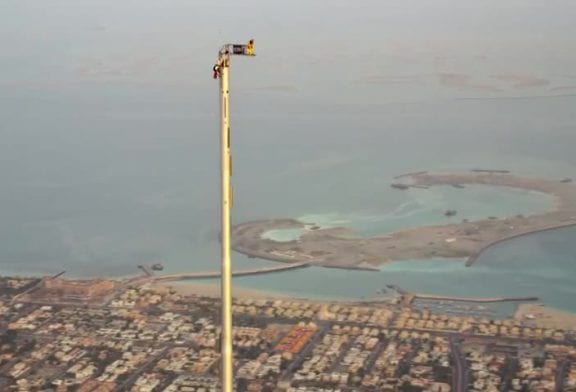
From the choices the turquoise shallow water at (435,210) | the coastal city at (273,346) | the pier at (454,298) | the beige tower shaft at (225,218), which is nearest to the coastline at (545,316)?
the coastal city at (273,346)

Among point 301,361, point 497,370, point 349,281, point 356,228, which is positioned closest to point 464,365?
point 497,370

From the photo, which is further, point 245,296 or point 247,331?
point 245,296

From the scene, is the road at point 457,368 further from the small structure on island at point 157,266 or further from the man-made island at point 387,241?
the small structure on island at point 157,266

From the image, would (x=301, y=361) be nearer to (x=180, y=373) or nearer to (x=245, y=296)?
(x=180, y=373)

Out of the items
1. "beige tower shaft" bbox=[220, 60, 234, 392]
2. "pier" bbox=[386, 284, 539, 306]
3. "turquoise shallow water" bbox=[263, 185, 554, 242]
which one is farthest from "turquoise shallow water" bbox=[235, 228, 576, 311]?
"beige tower shaft" bbox=[220, 60, 234, 392]

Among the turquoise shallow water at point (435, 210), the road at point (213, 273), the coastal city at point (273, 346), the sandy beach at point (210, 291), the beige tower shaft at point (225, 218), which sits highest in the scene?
the beige tower shaft at point (225, 218)

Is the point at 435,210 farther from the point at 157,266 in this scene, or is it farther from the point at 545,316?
the point at 545,316

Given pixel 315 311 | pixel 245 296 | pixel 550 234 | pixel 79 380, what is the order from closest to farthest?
pixel 79 380 < pixel 315 311 < pixel 245 296 < pixel 550 234

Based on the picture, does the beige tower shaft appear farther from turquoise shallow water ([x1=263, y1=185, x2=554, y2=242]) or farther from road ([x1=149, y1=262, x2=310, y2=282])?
turquoise shallow water ([x1=263, y1=185, x2=554, y2=242])
